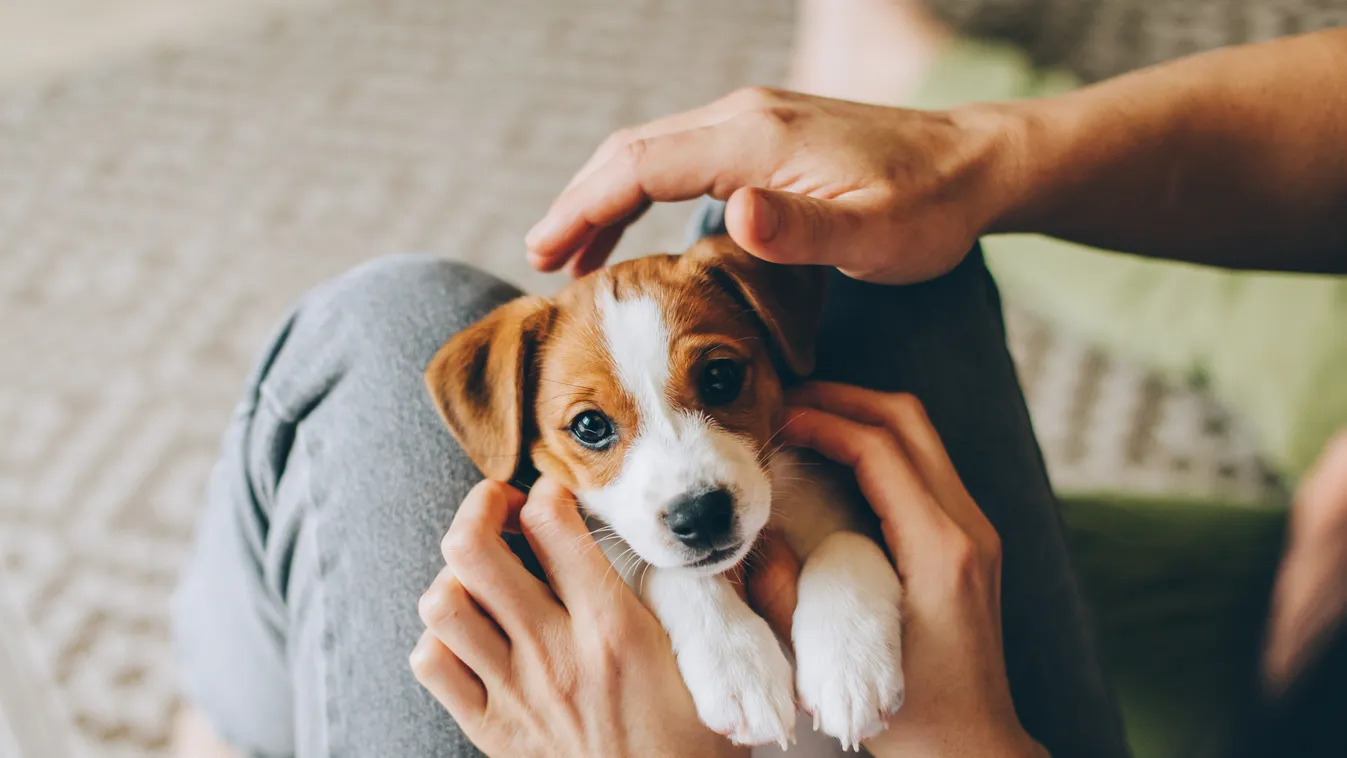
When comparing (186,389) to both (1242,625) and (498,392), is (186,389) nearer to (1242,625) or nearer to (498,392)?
(498,392)

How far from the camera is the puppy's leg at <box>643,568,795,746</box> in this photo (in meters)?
1.12

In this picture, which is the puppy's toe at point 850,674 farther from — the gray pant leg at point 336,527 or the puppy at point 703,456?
the gray pant leg at point 336,527

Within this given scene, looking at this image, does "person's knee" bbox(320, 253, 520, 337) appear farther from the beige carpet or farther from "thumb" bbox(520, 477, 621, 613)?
the beige carpet

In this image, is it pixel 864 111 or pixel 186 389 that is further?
pixel 186 389

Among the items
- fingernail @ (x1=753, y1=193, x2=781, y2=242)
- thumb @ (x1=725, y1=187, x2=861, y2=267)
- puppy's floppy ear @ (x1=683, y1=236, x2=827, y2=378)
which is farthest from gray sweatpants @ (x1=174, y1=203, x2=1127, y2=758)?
fingernail @ (x1=753, y1=193, x2=781, y2=242)

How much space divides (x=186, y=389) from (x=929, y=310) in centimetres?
227

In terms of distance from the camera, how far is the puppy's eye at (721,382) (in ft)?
4.29

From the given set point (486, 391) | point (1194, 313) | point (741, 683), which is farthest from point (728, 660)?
point (1194, 313)

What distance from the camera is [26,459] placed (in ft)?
9.13

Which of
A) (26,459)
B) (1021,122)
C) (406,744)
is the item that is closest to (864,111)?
(1021,122)

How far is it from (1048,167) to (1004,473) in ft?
1.32

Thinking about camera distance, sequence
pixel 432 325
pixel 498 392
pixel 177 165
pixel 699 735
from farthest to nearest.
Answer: pixel 177 165, pixel 432 325, pixel 498 392, pixel 699 735

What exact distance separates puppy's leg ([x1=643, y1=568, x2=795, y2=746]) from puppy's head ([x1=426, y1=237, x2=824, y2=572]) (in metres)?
0.04

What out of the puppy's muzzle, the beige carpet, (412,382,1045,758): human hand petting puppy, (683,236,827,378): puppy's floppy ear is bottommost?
the beige carpet
